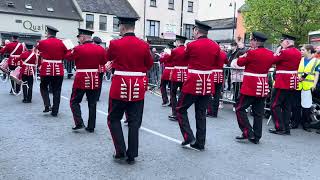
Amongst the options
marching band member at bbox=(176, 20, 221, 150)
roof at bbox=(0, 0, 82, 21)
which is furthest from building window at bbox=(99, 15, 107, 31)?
marching band member at bbox=(176, 20, 221, 150)

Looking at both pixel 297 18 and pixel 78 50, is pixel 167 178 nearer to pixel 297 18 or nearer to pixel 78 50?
pixel 78 50

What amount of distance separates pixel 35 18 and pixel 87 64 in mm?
34718

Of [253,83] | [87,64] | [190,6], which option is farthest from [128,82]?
[190,6]

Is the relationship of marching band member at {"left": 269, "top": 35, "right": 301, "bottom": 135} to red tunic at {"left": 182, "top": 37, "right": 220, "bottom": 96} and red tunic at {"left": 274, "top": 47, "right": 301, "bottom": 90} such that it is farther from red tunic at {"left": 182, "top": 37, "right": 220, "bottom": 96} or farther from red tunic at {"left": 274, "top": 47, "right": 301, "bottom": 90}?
red tunic at {"left": 182, "top": 37, "right": 220, "bottom": 96}

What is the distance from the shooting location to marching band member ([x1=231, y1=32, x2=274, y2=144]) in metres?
8.05

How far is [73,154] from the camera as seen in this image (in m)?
6.75

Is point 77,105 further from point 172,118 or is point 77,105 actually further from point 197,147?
point 172,118

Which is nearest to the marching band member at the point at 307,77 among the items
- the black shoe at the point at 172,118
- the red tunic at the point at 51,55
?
the black shoe at the point at 172,118

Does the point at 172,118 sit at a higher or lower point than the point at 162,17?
lower

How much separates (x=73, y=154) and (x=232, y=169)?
2356 millimetres

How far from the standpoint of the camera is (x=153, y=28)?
4794 cm

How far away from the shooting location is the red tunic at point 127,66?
6234 millimetres

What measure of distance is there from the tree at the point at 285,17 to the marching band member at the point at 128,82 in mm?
29116

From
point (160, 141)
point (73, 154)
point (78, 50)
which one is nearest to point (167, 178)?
point (73, 154)
